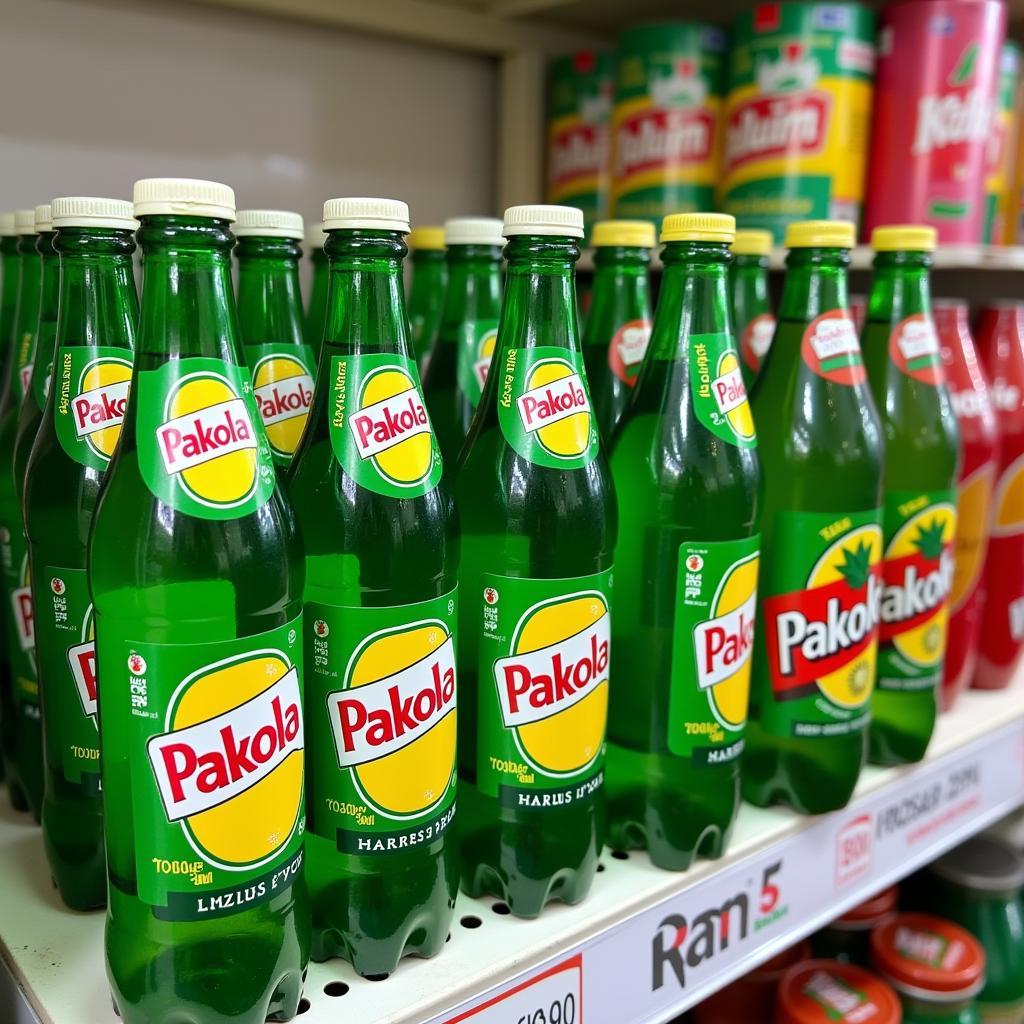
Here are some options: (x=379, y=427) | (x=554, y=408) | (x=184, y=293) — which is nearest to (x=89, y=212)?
(x=184, y=293)

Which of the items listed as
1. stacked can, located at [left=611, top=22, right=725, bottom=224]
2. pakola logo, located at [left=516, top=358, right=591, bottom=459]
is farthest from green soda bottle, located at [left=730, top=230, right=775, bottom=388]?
pakola logo, located at [left=516, top=358, right=591, bottom=459]

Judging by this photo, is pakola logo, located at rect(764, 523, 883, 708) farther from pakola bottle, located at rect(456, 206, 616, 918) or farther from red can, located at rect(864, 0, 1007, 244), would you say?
red can, located at rect(864, 0, 1007, 244)

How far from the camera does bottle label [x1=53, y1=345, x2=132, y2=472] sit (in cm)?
67

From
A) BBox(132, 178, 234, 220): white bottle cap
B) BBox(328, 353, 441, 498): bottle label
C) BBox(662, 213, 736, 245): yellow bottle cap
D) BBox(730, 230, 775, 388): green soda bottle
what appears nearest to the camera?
BBox(132, 178, 234, 220): white bottle cap

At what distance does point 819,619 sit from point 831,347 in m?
0.25

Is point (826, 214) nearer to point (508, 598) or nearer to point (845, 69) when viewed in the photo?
point (845, 69)

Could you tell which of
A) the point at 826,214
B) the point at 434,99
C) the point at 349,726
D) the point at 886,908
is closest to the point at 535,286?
the point at 349,726

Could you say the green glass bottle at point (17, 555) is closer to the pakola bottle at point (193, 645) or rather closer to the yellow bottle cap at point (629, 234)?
the pakola bottle at point (193, 645)

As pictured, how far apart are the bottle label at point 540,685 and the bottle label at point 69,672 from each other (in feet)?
0.90

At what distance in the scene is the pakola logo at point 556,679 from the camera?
698mm

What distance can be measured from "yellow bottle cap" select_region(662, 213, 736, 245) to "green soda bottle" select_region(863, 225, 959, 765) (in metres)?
0.31

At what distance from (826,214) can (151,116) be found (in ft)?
2.63

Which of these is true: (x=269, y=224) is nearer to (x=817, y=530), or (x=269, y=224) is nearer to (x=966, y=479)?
(x=817, y=530)

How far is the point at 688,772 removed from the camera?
0.82 meters
